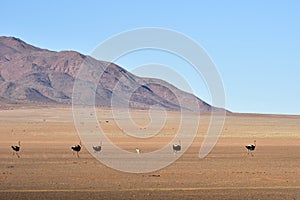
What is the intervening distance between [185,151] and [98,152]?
6.83m

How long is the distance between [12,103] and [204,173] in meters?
156

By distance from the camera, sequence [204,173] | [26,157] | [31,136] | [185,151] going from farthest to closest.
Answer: [31,136]
[185,151]
[26,157]
[204,173]

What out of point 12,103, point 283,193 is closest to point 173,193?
point 283,193

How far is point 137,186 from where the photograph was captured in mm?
25828

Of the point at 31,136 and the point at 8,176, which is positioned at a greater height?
the point at 31,136

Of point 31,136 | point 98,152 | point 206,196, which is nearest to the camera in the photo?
point 206,196

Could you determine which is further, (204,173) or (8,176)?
(204,173)

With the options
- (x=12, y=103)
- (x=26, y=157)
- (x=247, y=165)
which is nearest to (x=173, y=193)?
(x=247, y=165)

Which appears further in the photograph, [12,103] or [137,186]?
[12,103]

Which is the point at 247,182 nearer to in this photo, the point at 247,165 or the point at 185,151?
the point at 247,165

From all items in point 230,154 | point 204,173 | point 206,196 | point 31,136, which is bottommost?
point 206,196

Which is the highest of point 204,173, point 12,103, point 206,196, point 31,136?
point 12,103

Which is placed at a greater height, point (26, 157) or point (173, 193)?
point (26, 157)

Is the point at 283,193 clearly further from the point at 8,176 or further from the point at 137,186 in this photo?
the point at 8,176
